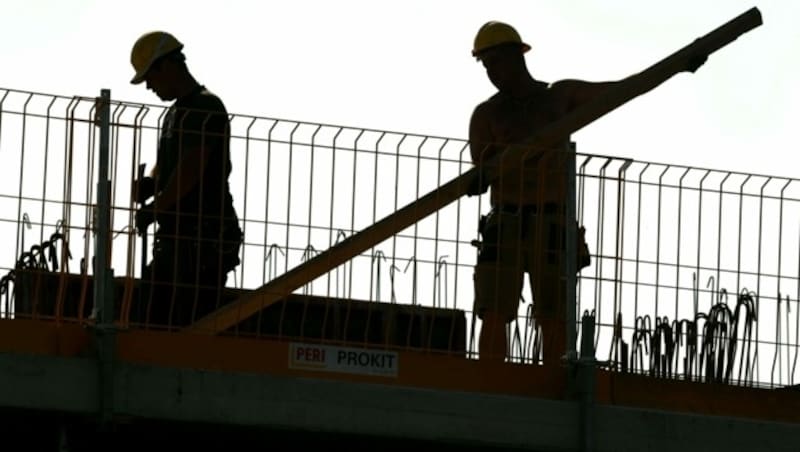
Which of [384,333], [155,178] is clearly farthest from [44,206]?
[384,333]

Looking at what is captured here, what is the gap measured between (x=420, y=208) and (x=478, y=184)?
13.1 inches

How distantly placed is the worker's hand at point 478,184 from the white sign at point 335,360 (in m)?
1.08

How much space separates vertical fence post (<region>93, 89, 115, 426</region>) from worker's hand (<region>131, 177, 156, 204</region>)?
0.64 feet

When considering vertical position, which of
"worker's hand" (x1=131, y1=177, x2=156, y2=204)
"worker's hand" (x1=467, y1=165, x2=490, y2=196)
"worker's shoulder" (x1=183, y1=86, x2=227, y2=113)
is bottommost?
"worker's hand" (x1=131, y1=177, x2=156, y2=204)

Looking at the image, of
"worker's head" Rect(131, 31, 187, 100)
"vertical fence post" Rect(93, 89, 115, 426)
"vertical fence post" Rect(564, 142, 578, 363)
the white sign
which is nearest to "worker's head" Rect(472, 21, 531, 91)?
"vertical fence post" Rect(564, 142, 578, 363)

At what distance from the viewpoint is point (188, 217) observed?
14852mm

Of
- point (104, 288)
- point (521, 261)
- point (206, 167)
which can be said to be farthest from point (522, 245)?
point (104, 288)

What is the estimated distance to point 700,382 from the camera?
15.5 m

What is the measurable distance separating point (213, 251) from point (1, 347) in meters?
1.26

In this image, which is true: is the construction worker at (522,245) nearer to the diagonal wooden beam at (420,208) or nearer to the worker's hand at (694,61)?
the diagonal wooden beam at (420,208)

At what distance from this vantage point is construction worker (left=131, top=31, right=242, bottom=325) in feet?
47.8

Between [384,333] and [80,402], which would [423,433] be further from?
[80,402]

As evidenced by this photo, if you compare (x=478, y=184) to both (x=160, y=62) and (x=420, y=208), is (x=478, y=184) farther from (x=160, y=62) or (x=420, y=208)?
(x=160, y=62)

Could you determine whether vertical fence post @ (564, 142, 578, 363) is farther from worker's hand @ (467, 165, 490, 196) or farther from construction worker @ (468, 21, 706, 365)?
worker's hand @ (467, 165, 490, 196)
